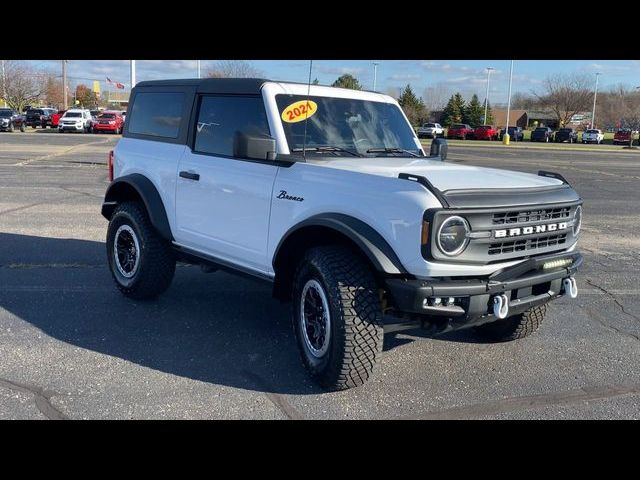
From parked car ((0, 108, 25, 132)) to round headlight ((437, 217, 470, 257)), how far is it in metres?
46.9

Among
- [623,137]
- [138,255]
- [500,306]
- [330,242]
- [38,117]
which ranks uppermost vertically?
[623,137]

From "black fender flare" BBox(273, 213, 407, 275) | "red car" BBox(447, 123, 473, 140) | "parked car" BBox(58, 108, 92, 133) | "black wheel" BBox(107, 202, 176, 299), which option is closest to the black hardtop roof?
"black wheel" BBox(107, 202, 176, 299)

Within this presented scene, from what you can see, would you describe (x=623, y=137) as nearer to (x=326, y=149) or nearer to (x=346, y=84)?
(x=346, y=84)

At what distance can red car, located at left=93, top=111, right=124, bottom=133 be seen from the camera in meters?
45.1

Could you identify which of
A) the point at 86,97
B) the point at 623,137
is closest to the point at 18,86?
the point at 86,97

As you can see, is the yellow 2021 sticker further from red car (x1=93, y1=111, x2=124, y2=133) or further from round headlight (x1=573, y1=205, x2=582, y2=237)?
red car (x1=93, y1=111, x2=124, y2=133)

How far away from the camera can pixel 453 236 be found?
12.6ft

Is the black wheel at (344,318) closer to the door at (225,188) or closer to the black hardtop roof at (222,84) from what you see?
the door at (225,188)

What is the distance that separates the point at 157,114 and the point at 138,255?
1414 millimetres

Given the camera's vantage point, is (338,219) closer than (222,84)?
Yes
